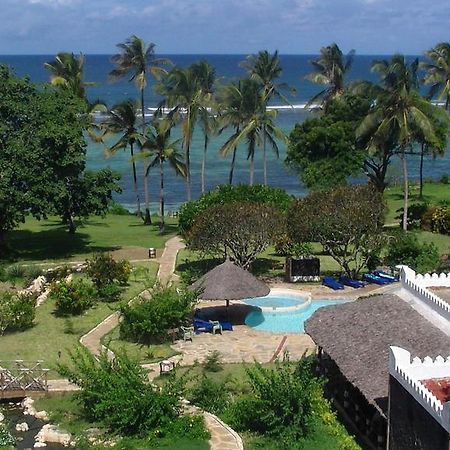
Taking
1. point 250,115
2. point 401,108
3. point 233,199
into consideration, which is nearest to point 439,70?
point 401,108

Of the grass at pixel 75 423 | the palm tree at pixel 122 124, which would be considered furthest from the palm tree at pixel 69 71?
the grass at pixel 75 423

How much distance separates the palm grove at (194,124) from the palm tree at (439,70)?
0.07 meters

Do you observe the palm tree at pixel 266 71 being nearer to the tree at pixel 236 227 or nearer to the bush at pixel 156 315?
the tree at pixel 236 227

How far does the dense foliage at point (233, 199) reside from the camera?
112ft

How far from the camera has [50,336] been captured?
25797 mm

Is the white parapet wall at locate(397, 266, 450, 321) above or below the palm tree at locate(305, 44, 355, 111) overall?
below

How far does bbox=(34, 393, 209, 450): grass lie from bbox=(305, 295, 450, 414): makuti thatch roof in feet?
13.6

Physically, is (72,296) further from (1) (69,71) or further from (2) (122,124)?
(1) (69,71)

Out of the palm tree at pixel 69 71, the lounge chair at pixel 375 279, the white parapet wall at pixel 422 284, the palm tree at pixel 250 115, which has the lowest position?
the lounge chair at pixel 375 279

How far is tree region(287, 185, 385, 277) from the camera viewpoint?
100ft

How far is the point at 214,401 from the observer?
20.1 m

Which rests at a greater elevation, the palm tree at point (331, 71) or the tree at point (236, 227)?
the palm tree at point (331, 71)

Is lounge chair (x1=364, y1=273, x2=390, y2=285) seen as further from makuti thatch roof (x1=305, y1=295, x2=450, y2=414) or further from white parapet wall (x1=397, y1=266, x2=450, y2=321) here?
white parapet wall (x1=397, y1=266, x2=450, y2=321)

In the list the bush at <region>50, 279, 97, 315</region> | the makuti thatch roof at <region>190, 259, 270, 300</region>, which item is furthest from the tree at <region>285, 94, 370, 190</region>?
the bush at <region>50, 279, 97, 315</region>
